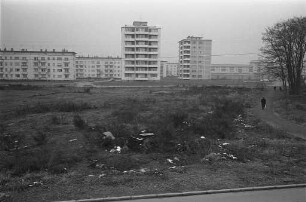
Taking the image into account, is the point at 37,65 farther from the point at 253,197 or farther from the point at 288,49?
the point at 253,197

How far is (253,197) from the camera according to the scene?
8062mm

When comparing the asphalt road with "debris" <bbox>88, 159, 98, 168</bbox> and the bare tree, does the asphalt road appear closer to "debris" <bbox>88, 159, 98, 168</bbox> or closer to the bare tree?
"debris" <bbox>88, 159, 98, 168</bbox>

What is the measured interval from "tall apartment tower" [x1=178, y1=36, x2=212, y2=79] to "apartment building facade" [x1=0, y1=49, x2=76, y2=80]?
46.6m

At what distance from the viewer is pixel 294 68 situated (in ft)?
153

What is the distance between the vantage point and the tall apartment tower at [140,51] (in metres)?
96.9

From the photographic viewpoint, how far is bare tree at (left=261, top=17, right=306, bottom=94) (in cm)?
4278

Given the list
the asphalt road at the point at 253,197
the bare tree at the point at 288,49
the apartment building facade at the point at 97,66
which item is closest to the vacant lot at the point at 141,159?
the asphalt road at the point at 253,197

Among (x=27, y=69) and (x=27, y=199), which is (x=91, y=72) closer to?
(x=27, y=69)

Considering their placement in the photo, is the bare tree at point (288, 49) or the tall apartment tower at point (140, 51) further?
the tall apartment tower at point (140, 51)

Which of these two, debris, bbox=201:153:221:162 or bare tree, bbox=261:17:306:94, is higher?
bare tree, bbox=261:17:306:94

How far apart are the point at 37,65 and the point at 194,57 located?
63.1m

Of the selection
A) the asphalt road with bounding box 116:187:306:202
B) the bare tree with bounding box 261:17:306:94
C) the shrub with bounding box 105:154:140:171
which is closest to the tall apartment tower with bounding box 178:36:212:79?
the bare tree with bounding box 261:17:306:94

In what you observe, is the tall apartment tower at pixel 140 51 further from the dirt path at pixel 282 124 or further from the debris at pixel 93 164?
the debris at pixel 93 164

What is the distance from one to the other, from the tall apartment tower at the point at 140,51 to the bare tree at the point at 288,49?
178 ft
